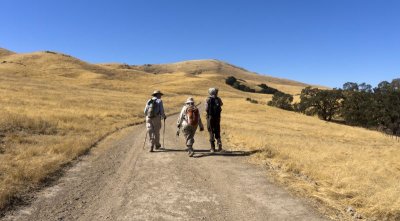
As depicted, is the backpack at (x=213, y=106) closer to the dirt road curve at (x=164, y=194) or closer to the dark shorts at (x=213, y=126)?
the dark shorts at (x=213, y=126)

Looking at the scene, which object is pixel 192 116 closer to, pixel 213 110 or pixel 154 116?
pixel 213 110

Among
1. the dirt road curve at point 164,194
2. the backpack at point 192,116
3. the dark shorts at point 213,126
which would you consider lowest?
the dirt road curve at point 164,194

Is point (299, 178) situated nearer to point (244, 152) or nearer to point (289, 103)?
point (244, 152)

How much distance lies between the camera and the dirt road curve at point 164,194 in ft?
24.9

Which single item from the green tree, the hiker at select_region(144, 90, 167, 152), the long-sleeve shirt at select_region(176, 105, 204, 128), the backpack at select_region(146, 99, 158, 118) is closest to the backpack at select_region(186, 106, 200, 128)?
the long-sleeve shirt at select_region(176, 105, 204, 128)

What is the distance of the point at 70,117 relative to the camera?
82.5 feet

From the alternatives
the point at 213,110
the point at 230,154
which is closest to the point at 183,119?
the point at 213,110

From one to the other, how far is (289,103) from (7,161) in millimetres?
74890

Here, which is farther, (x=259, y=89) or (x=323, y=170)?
(x=259, y=89)

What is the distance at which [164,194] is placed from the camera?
8.87 meters

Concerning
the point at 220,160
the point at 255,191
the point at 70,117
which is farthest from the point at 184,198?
the point at 70,117

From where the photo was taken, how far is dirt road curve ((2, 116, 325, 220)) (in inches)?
298

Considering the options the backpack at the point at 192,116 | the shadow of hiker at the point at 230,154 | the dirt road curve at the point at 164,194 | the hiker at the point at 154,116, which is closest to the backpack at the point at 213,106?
the backpack at the point at 192,116

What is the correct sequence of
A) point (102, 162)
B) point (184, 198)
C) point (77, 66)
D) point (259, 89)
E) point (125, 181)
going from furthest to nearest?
point (259, 89)
point (77, 66)
point (102, 162)
point (125, 181)
point (184, 198)
